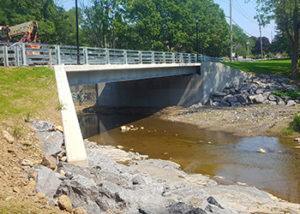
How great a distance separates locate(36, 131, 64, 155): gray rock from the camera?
9220 mm

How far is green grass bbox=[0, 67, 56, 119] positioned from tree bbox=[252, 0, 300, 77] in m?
34.5

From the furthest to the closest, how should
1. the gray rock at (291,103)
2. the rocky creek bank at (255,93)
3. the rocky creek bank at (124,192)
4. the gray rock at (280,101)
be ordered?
1. the rocky creek bank at (255,93)
2. the gray rock at (280,101)
3. the gray rock at (291,103)
4. the rocky creek bank at (124,192)

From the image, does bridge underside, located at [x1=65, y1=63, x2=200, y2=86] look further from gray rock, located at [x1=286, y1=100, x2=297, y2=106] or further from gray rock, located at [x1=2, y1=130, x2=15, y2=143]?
gray rock, located at [x1=286, y1=100, x2=297, y2=106]

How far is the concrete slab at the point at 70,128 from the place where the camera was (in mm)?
9215

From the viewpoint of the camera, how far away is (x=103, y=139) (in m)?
23.9

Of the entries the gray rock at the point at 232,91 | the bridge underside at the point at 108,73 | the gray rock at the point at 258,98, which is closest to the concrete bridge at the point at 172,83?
the bridge underside at the point at 108,73

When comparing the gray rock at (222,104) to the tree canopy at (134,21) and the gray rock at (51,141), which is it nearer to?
the tree canopy at (134,21)

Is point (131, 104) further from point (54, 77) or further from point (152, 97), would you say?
point (54, 77)

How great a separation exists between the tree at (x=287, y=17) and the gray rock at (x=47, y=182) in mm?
39155

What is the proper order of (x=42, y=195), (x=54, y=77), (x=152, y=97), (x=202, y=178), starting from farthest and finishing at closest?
1. (x=152, y=97)
2. (x=54, y=77)
3. (x=202, y=178)
4. (x=42, y=195)

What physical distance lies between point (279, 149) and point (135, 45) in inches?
1321

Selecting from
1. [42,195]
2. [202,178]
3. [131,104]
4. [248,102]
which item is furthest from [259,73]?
[42,195]

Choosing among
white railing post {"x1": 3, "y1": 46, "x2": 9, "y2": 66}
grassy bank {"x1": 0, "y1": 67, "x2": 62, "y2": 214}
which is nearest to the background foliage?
white railing post {"x1": 3, "y1": 46, "x2": 9, "y2": 66}

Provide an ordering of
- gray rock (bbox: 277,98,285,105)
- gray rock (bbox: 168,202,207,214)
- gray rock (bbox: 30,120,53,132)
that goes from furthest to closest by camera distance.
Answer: gray rock (bbox: 277,98,285,105) < gray rock (bbox: 30,120,53,132) < gray rock (bbox: 168,202,207,214)
